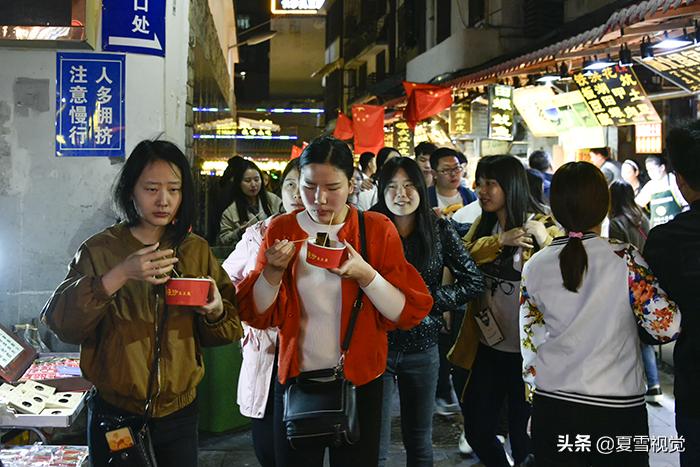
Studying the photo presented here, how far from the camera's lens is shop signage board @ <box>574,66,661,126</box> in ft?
32.4

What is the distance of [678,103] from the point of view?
13.3 metres

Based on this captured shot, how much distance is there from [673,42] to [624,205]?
248 centimetres

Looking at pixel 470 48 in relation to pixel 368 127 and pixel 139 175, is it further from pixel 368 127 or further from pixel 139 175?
pixel 139 175

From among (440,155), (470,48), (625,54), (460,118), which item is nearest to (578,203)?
(440,155)

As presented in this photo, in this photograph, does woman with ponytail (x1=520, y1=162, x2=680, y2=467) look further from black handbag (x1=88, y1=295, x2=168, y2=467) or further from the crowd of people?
→ black handbag (x1=88, y1=295, x2=168, y2=467)

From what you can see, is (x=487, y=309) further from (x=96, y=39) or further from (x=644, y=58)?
(x=644, y=58)

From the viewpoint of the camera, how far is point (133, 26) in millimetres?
5543

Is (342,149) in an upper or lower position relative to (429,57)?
lower

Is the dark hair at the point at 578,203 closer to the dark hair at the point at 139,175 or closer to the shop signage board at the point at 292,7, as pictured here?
the dark hair at the point at 139,175

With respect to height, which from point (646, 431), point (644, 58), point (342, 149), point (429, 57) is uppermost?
point (429, 57)

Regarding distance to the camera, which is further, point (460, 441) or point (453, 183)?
point (453, 183)

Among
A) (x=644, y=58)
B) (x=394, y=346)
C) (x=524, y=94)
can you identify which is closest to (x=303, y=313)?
(x=394, y=346)

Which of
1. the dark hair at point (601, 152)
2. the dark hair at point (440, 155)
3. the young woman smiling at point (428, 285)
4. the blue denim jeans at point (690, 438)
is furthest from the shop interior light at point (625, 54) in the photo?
the blue denim jeans at point (690, 438)

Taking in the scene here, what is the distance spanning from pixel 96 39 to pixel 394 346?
3207mm
